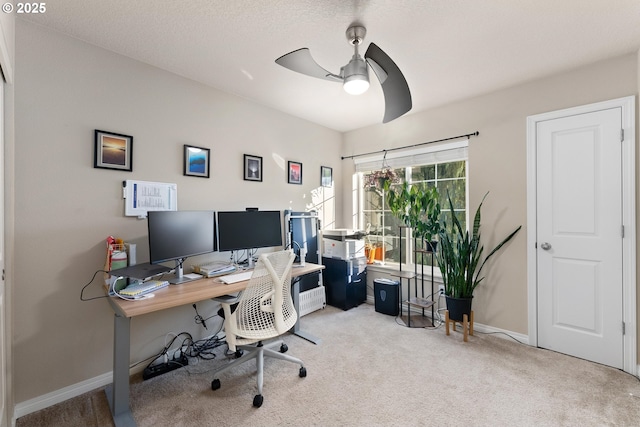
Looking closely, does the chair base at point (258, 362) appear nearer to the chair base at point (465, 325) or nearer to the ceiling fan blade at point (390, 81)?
the chair base at point (465, 325)

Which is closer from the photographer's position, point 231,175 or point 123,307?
point 123,307

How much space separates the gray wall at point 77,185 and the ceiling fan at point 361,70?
4.37ft

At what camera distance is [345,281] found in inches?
138

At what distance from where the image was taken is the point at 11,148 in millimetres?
1637

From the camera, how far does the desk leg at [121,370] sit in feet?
5.56

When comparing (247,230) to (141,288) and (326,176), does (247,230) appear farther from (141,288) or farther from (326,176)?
(326,176)

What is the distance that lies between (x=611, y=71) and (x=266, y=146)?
10.2ft

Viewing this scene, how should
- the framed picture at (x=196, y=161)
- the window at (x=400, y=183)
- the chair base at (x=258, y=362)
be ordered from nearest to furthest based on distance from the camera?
the chair base at (x=258, y=362)
the framed picture at (x=196, y=161)
the window at (x=400, y=183)

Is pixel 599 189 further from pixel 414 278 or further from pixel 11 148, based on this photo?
pixel 11 148

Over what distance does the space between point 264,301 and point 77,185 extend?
153 cm

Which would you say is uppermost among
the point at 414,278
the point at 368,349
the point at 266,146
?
the point at 266,146

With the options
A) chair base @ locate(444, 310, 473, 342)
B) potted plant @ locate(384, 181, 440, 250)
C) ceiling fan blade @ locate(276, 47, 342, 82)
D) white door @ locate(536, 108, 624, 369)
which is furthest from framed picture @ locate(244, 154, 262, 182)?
white door @ locate(536, 108, 624, 369)

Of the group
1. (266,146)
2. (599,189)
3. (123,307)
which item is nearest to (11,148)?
(123,307)

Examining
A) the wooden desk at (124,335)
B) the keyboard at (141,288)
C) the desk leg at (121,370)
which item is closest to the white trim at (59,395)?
the wooden desk at (124,335)
